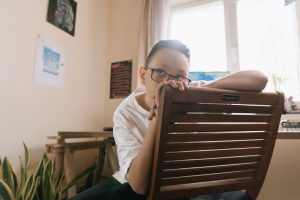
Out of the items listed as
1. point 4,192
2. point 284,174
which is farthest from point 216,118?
point 284,174

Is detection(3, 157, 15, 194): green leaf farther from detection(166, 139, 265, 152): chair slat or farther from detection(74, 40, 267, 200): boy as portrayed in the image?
detection(166, 139, 265, 152): chair slat

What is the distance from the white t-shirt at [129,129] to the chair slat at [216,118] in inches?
11.0

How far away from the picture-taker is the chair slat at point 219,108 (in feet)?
1.78

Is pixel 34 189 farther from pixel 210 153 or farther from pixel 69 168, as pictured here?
pixel 210 153

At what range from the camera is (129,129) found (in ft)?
2.85

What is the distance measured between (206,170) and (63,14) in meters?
1.83

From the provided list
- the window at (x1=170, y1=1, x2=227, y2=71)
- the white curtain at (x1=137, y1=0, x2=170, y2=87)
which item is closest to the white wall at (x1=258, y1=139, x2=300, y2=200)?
the window at (x1=170, y1=1, x2=227, y2=71)

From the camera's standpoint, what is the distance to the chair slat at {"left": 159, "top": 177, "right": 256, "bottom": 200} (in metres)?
0.59

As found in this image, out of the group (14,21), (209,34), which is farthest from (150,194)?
(209,34)

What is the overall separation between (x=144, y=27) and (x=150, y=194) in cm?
Answer: 182

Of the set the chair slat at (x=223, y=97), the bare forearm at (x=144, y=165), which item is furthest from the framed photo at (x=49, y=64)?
the chair slat at (x=223, y=97)

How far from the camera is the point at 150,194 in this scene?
581 mm

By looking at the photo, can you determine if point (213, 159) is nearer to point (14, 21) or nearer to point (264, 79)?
point (264, 79)

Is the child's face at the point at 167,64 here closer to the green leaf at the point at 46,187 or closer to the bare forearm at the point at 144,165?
the bare forearm at the point at 144,165
